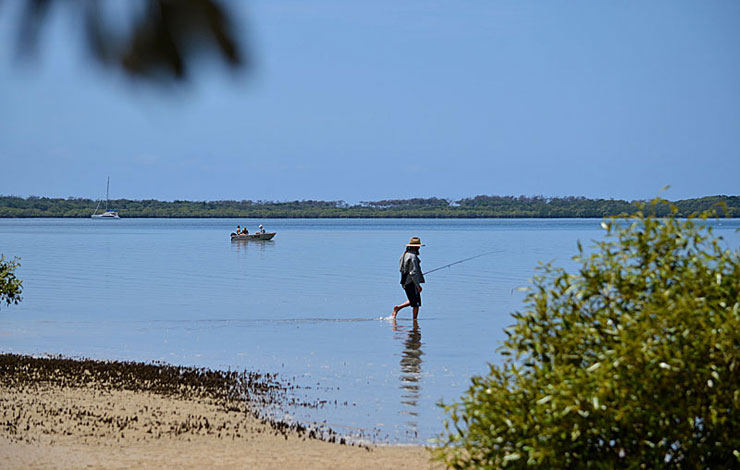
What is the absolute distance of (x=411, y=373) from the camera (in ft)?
47.4

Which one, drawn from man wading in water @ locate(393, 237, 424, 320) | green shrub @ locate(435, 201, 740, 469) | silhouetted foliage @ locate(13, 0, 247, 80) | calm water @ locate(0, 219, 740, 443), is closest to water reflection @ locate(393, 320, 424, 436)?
calm water @ locate(0, 219, 740, 443)

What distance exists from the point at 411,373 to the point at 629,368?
972cm

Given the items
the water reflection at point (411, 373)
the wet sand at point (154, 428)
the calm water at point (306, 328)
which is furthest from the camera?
the calm water at point (306, 328)

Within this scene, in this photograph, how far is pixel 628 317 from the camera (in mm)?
4969

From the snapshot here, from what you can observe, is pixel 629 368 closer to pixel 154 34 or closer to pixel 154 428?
pixel 154 34

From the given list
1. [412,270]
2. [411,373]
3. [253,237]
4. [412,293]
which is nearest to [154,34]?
[411,373]

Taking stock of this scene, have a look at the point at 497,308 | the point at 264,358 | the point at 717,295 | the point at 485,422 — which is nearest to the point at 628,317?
the point at 717,295

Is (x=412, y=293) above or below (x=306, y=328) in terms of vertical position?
above

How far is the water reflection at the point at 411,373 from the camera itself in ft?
36.6

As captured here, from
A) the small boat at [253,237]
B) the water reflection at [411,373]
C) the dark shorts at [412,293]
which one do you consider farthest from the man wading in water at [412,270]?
the small boat at [253,237]

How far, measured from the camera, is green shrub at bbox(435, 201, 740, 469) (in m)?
4.83

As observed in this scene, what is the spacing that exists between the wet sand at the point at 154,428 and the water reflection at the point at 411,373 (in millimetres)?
1249

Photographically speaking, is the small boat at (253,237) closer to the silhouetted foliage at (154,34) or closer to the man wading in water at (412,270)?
the man wading in water at (412,270)

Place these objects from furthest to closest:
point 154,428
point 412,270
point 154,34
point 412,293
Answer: point 412,293 → point 412,270 → point 154,428 → point 154,34
